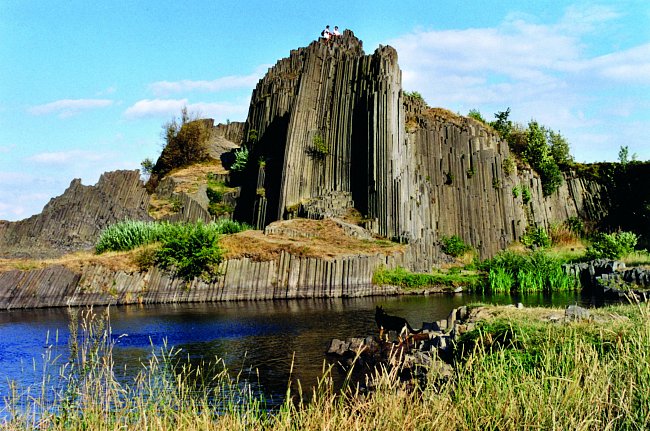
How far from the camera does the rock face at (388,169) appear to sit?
38.3 meters

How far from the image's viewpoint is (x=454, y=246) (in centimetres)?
3881

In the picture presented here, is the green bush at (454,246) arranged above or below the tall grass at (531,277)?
above

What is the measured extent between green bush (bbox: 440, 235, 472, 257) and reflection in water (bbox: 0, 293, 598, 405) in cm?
845

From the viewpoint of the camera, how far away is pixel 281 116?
48.8 metres

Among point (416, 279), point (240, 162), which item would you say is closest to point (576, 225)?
point (416, 279)

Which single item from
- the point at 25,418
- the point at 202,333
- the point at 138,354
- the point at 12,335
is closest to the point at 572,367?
the point at 25,418

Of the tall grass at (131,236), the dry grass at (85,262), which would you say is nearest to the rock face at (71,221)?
the dry grass at (85,262)

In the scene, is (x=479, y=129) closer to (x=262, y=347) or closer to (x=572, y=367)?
(x=262, y=347)

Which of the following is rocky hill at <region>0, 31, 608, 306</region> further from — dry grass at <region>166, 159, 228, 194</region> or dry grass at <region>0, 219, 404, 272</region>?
dry grass at <region>0, 219, 404, 272</region>

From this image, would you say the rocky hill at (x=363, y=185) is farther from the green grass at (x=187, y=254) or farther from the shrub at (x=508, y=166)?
the green grass at (x=187, y=254)

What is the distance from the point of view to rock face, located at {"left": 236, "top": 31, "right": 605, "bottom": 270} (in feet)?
126

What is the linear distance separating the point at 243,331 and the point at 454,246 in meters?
19.8

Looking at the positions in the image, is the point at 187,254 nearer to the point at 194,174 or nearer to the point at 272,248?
the point at 272,248

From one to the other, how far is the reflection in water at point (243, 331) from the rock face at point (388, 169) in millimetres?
9440
